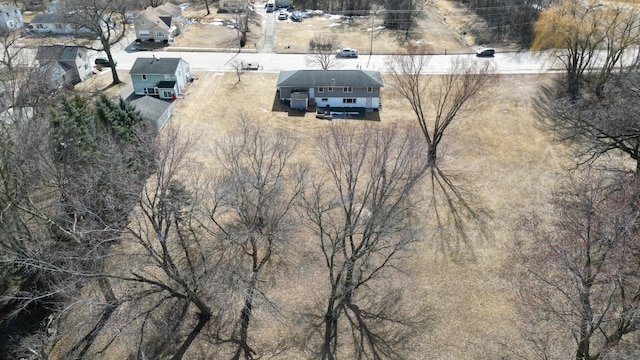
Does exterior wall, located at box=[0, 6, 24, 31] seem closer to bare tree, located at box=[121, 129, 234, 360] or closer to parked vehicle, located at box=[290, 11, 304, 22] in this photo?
parked vehicle, located at box=[290, 11, 304, 22]

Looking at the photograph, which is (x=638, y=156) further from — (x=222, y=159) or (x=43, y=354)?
(x=43, y=354)

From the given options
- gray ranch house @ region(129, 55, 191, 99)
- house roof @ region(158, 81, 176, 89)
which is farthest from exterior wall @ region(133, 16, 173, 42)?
house roof @ region(158, 81, 176, 89)

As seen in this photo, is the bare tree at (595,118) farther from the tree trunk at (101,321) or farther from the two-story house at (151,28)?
the two-story house at (151,28)

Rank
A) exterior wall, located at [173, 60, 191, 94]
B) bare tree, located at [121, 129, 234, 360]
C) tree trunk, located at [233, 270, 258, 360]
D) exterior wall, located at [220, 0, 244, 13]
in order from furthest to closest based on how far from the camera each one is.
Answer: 1. exterior wall, located at [220, 0, 244, 13]
2. exterior wall, located at [173, 60, 191, 94]
3. tree trunk, located at [233, 270, 258, 360]
4. bare tree, located at [121, 129, 234, 360]

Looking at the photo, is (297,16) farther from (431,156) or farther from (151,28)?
(431,156)

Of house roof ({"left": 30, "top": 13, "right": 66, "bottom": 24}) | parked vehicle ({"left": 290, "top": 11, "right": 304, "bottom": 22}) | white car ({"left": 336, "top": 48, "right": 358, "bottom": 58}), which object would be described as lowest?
Result: white car ({"left": 336, "top": 48, "right": 358, "bottom": 58})
